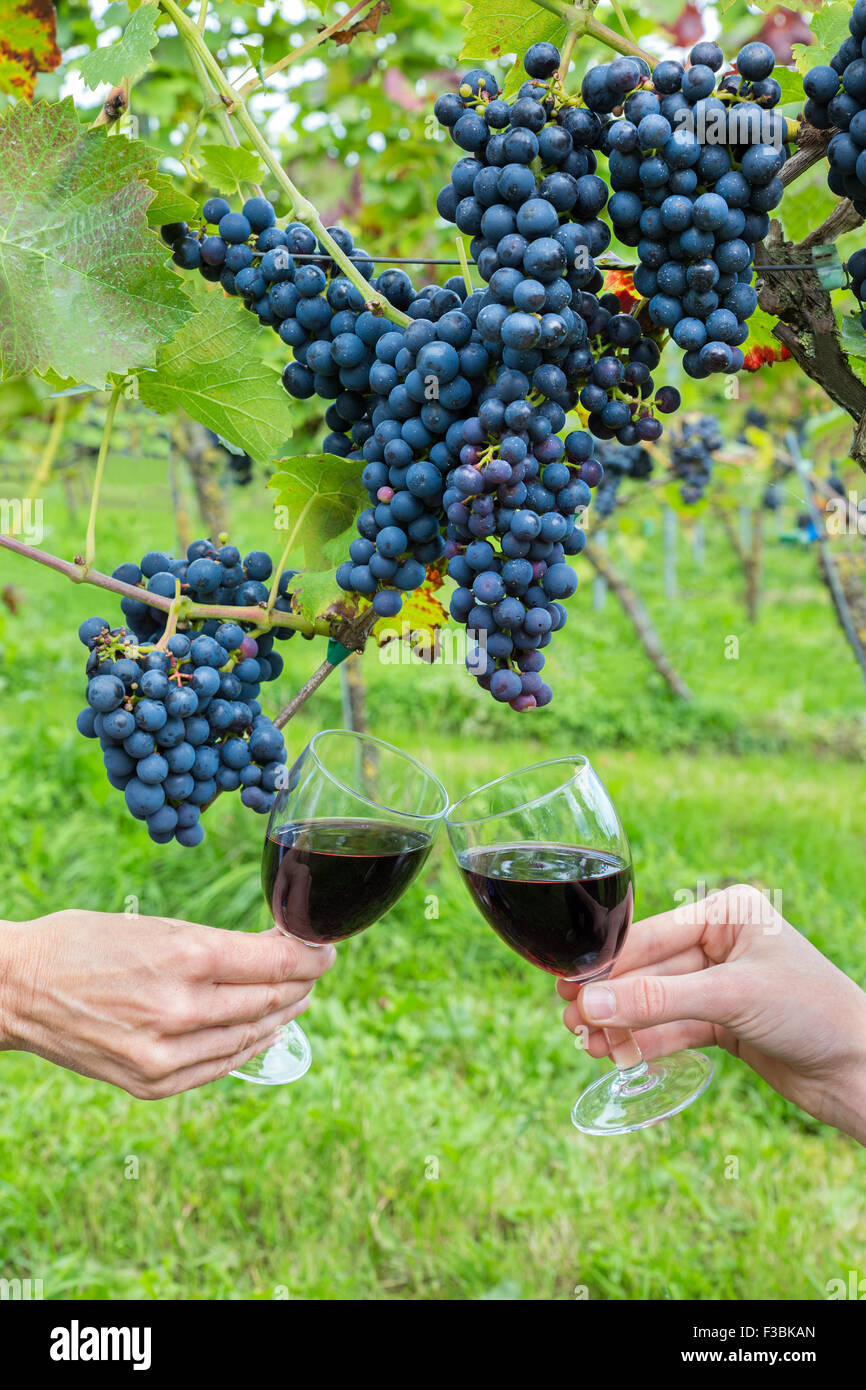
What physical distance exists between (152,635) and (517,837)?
0.50m

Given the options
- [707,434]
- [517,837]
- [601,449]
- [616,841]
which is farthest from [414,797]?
[707,434]

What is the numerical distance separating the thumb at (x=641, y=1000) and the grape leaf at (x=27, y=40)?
146cm

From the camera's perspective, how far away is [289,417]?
1193 mm

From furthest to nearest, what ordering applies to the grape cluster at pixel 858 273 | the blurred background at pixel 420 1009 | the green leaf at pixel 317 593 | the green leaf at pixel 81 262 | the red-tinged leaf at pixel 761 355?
the blurred background at pixel 420 1009 < the red-tinged leaf at pixel 761 355 < the green leaf at pixel 317 593 < the green leaf at pixel 81 262 < the grape cluster at pixel 858 273

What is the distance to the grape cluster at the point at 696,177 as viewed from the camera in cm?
82

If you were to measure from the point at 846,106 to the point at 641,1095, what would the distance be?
123 cm

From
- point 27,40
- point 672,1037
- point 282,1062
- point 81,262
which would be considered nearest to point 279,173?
point 81,262

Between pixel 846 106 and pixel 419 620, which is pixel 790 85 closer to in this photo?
pixel 846 106

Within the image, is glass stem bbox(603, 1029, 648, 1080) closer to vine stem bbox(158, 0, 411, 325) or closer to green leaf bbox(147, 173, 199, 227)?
vine stem bbox(158, 0, 411, 325)

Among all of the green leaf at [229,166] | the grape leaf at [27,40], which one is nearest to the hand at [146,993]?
the green leaf at [229,166]

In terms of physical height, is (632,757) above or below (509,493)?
below

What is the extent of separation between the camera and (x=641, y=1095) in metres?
1.50

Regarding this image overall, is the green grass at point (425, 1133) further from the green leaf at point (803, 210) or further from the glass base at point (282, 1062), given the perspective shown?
the green leaf at point (803, 210)

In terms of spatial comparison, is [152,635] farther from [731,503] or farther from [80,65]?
[731,503]
